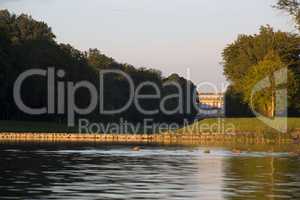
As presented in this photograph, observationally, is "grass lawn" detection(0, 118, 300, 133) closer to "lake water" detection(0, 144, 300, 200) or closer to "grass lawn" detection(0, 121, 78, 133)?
"grass lawn" detection(0, 121, 78, 133)

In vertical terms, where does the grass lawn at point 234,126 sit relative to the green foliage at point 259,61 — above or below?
below

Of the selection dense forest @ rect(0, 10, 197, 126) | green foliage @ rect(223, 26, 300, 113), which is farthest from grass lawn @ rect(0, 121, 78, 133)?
green foliage @ rect(223, 26, 300, 113)

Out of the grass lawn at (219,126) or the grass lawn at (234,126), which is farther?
the grass lawn at (219,126)

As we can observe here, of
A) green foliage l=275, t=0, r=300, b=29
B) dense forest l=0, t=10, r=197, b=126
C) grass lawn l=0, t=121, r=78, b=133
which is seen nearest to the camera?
green foliage l=275, t=0, r=300, b=29

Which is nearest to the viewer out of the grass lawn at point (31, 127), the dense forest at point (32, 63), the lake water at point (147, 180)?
the lake water at point (147, 180)

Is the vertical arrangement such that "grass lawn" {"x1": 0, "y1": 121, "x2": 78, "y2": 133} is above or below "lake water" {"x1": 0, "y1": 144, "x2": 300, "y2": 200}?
above

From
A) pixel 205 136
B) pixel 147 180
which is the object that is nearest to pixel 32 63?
pixel 205 136

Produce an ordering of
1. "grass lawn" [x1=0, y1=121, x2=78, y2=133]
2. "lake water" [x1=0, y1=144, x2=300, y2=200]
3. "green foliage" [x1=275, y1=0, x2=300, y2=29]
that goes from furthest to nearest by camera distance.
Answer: "grass lawn" [x1=0, y1=121, x2=78, y2=133], "green foliage" [x1=275, y1=0, x2=300, y2=29], "lake water" [x1=0, y1=144, x2=300, y2=200]

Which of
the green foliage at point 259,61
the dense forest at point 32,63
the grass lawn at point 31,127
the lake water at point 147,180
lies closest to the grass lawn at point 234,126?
the green foliage at point 259,61

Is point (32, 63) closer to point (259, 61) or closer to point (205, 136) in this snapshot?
point (259, 61)

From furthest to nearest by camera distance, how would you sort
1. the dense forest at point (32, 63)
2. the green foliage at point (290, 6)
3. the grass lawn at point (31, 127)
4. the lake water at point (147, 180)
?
the dense forest at point (32, 63), the grass lawn at point (31, 127), the green foliage at point (290, 6), the lake water at point (147, 180)

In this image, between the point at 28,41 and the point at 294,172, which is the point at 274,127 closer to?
the point at 28,41

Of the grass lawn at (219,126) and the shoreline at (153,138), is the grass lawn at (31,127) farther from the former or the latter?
the shoreline at (153,138)

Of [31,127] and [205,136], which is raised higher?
[31,127]
